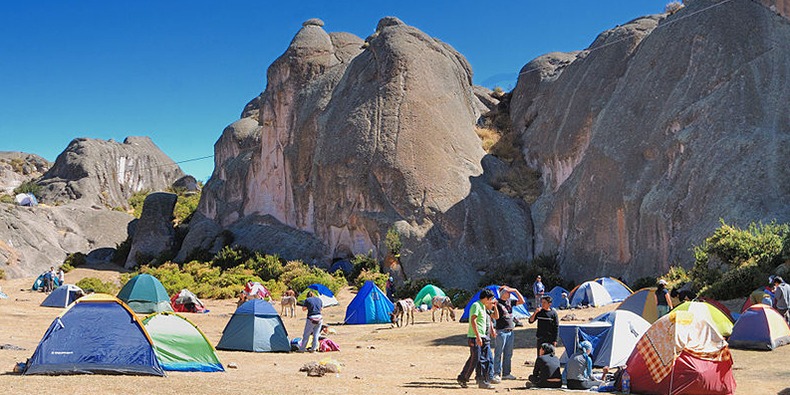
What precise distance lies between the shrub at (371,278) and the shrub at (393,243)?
4.46 feet

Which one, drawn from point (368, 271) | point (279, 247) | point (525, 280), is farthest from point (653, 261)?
point (279, 247)

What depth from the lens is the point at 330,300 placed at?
35.4 meters

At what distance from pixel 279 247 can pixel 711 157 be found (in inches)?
1045

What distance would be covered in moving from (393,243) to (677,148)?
15358mm

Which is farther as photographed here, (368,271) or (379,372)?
(368,271)

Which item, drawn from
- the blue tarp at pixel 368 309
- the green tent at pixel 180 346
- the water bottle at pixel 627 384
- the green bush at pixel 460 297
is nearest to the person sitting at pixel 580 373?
the water bottle at pixel 627 384

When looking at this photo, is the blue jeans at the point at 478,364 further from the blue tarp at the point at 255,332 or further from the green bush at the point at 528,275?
the green bush at the point at 528,275

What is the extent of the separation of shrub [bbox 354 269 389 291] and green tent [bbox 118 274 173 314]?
11.3 m

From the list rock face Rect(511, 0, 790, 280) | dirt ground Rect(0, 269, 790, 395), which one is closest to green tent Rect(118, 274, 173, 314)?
dirt ground Rect(0, 269, 790, 395)

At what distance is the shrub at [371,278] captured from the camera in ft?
127

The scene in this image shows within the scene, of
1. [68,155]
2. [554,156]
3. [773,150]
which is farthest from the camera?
[68,155]

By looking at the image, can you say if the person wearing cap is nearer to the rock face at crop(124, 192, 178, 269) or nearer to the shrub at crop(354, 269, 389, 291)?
the shrub at crop(354, 269, 389, 291)

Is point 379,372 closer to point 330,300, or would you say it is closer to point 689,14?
point 330,300

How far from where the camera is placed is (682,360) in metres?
11.7
